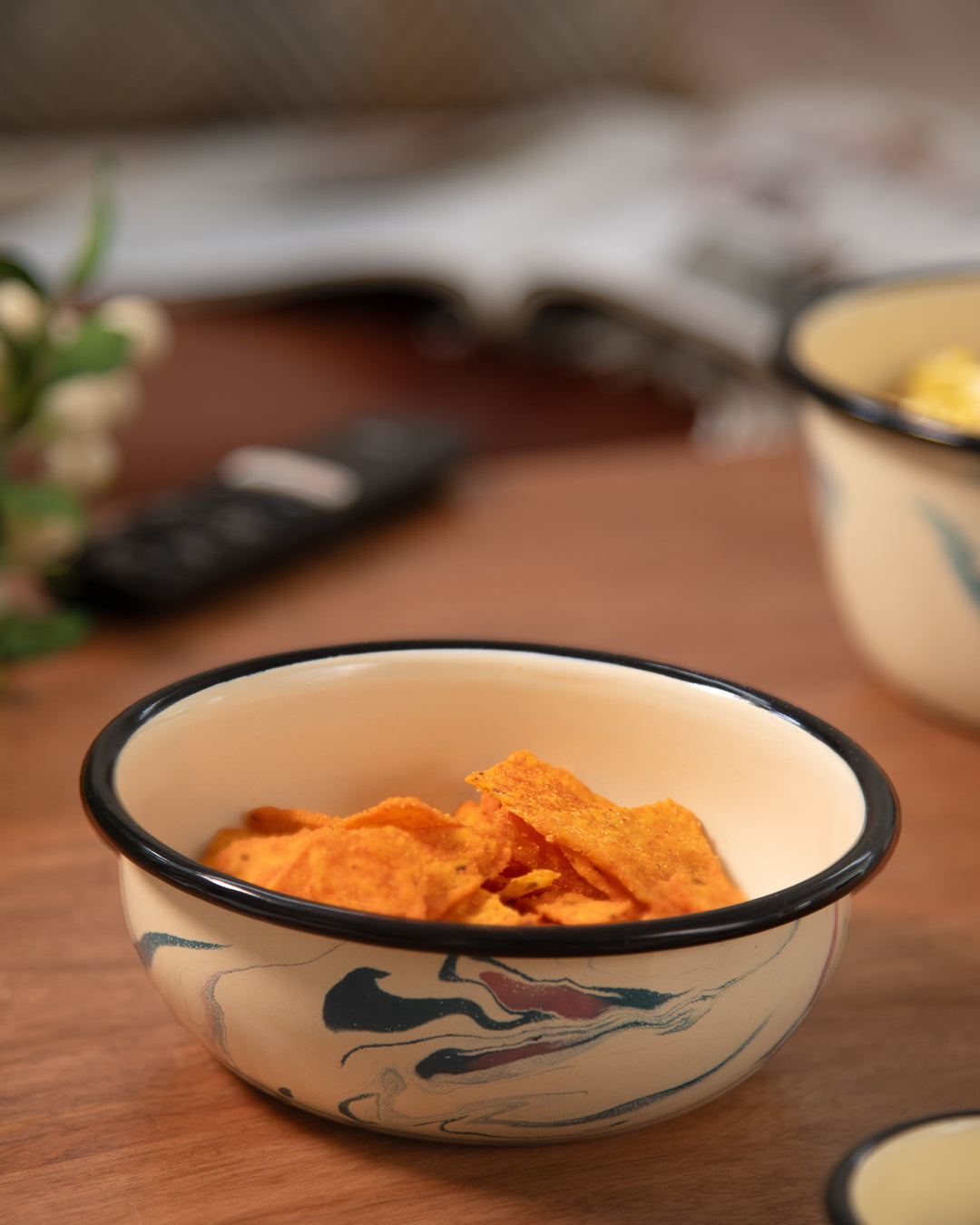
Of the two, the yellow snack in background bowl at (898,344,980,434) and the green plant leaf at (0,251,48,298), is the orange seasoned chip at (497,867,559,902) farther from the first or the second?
Answer: the green plant leaf at (0,251,48,298)

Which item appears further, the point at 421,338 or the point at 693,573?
the point at 421,338

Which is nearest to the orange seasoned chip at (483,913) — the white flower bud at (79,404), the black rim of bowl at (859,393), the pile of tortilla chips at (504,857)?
the pile of tortilla chips at (504,857)

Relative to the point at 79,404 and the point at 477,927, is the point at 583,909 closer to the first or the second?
the point at 477,927

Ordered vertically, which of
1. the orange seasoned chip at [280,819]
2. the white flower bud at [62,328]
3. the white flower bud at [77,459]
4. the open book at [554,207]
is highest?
the white flower bud at [62,328]

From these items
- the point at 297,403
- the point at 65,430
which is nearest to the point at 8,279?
the point at 65,430

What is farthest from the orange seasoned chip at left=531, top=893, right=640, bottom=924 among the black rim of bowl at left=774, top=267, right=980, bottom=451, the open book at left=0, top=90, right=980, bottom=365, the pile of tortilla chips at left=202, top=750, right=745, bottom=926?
the open book at left=0, top=90, right=980, bottom=365

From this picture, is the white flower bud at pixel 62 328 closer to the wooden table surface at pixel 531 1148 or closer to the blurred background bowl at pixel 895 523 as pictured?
the wooden table surface at pixel 531 1148

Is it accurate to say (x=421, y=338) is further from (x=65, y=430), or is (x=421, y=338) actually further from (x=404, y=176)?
(x=65, y=430)
